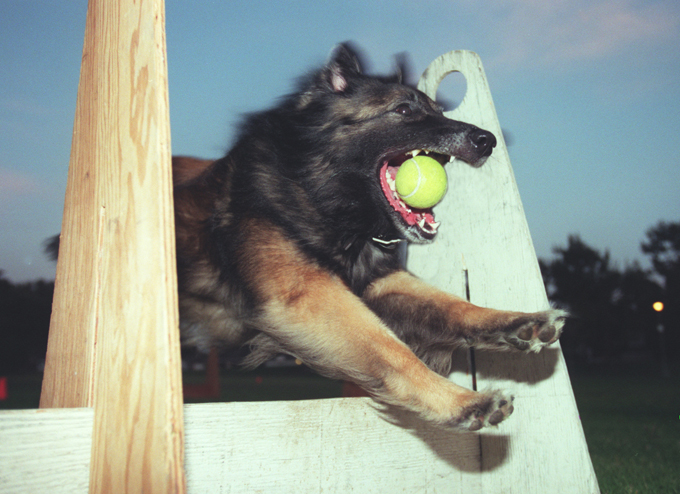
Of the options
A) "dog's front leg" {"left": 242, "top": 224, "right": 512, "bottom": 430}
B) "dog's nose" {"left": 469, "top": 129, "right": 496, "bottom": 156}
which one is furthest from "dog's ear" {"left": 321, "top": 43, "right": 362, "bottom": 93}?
"dog's front leg" {"left": 242, "top": 224, "right": 512, "bottom": 430}

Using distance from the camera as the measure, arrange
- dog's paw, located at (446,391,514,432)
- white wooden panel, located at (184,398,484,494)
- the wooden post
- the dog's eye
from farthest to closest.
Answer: the dog's eye < dog's paw, located at (446,391,514,432) < white wooden panel, located at (184,398,484,494) < the wooden post

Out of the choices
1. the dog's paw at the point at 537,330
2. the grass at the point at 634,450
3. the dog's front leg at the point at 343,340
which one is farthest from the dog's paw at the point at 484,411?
the grass at the point at 634,450

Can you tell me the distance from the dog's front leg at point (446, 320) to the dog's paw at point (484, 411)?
10.3 inches

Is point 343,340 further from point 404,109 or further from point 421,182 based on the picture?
point 404,109

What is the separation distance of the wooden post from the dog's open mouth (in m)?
1.20

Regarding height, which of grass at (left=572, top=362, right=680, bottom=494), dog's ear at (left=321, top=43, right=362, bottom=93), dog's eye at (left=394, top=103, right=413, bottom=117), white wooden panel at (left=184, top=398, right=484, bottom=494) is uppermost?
dog's ear at (left=321, top=43, right=362, bottom=93)

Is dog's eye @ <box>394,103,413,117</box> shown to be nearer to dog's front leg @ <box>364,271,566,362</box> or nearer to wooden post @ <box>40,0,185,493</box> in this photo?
dog's front leg @ <box>364,271,566,362</box>

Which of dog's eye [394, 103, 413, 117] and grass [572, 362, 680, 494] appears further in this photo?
grass [572, 362, 680, 494]

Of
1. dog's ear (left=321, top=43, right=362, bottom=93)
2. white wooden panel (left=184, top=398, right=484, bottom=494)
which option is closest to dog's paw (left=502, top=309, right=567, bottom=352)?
white wooden panel (left=184, top=398, right=484, bottom=494)

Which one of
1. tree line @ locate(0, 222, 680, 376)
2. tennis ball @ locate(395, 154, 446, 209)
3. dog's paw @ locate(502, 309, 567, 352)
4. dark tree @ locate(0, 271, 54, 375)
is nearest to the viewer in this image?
dog's paw @ locate(502, 309, 567, 352)

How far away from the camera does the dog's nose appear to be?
1989 millimetres

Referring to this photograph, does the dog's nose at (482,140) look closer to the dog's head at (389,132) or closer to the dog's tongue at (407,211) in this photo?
the dog's head at (389,132)

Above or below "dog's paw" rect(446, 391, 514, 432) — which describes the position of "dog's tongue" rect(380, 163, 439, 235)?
above

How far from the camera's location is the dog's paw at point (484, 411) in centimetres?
145
